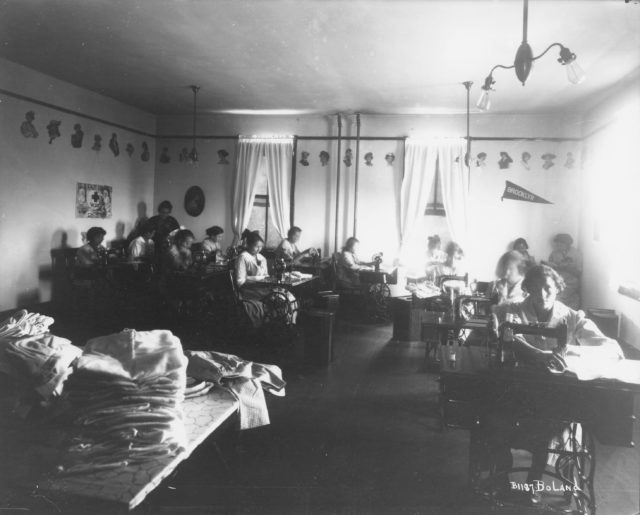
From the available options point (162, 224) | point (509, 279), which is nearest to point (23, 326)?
point (509, 279)

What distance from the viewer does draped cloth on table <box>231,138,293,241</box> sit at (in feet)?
34.1

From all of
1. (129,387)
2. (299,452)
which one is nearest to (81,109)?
(299,452)

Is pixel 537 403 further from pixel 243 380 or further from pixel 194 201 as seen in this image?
pixel 194 201

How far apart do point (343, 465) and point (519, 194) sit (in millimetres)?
7680

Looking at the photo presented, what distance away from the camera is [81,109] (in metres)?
8.72

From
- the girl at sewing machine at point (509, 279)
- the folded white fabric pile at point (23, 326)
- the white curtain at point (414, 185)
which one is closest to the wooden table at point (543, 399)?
the folded white fabric pile at point (23, 326)

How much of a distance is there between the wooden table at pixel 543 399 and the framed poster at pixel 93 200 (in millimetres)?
7918

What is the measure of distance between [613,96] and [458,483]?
6.92 metres

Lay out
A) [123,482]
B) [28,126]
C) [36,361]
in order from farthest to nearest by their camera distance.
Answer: [28,126] → [36,361] → [123,482]

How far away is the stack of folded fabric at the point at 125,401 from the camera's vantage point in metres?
1.70

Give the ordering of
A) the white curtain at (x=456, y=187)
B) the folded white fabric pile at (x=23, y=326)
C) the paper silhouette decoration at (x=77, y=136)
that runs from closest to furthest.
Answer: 1. the folded white fabric pile at (x=23, y=326)
2. the paper silhouette decoration at (x=77, y=136)
3. the white curtain at (x=456, y=187)

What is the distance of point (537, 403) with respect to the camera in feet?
8.13

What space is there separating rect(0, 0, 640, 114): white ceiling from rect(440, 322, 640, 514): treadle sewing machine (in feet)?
11.8

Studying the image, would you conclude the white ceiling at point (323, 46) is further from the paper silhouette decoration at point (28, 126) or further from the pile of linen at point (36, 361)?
the pile of linen at point (36, 361)
